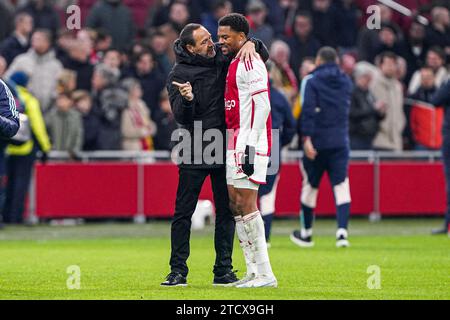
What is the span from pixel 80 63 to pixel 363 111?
5.55 m

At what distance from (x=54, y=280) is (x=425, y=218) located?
1268cm

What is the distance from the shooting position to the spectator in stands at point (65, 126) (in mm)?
21891

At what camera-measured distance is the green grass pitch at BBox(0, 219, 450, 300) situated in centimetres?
1116

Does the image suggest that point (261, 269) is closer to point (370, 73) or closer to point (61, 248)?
point (61, 248)

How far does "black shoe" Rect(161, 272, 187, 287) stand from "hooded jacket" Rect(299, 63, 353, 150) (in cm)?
→ 567

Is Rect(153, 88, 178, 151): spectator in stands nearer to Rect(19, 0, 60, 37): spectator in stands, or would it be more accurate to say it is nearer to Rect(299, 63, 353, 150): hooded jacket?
Rect(19, 0, 60, 37): spectator in stands

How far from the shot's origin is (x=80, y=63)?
2303 centimetres

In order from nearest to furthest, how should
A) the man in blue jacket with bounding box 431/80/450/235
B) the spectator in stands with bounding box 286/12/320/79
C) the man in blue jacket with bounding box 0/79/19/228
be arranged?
the man in blue jacket with bounding box 0/79/19/228, the man in blue jacket with bounding box 431/80/450/235, the spectator in stands with bounding box 286/12/320/79

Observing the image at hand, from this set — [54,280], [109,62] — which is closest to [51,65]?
[109,62]

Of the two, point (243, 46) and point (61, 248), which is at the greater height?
point (243, 46)

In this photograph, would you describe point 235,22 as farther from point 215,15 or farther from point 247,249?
point 215,15

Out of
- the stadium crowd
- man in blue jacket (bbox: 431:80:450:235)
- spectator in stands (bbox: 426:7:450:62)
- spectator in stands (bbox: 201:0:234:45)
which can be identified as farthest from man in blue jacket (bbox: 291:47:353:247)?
spectator in stands (bbox: 426:7:450:62)
